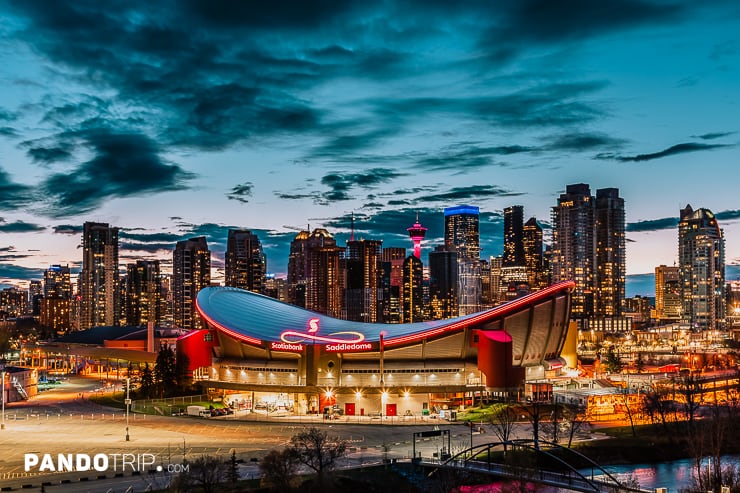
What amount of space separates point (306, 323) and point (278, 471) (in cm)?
4771

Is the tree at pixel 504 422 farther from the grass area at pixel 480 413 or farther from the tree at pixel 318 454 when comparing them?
the tree at pixel 318 454

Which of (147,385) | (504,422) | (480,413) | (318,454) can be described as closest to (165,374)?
(147,385)

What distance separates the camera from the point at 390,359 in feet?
296

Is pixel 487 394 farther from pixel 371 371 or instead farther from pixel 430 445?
pixel 430 445

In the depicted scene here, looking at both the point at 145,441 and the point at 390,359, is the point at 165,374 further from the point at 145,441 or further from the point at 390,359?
the point at 145,441

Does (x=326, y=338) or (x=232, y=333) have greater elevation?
(x=232, y=333)

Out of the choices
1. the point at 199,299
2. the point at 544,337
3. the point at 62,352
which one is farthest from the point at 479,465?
the point at 62,352

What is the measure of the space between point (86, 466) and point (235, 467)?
1050cm

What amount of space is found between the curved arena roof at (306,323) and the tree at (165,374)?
19.6 feet

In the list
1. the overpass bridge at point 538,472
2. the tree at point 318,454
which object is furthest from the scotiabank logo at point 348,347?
the tree at point 318,454

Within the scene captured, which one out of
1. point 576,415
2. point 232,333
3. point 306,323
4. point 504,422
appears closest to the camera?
point 504,422

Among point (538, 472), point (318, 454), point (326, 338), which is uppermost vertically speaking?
point (326, 338)

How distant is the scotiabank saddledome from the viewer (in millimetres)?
87188

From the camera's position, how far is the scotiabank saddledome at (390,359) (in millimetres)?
87188
